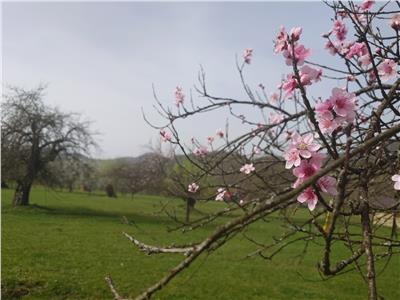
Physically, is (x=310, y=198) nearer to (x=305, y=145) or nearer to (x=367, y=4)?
(x=305, y=145)

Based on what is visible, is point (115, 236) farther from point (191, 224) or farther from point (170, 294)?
point (191, 224)

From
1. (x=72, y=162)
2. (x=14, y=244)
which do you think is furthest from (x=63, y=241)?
(x=72, y=162)

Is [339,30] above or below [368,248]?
above

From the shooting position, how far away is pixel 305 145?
4.51 feet

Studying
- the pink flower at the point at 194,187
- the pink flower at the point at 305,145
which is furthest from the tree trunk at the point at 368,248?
the pink flower at the point at 194,187

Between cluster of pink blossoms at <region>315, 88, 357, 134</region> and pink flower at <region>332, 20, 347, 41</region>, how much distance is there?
1883mm

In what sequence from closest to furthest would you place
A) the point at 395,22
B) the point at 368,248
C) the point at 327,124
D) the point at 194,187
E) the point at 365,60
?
the point at 368,248
the point at 327,124
the point at 395,22
the point at 365,60
the point at 194,187

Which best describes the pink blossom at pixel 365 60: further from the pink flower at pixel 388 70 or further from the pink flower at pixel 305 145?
the pink flower at pixel 305 145

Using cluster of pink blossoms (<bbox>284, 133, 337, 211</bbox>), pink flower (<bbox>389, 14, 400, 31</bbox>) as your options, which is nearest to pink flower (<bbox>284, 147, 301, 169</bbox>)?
cluster of pink blossoms (<bbox>284, 133, 337, 211</bbox>)

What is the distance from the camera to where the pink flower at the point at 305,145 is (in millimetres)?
1354

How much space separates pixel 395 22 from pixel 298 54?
77 centimetres

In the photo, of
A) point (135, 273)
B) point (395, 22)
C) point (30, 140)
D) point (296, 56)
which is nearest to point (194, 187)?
point (395, 22)

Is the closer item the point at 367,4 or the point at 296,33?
the point at 296,33

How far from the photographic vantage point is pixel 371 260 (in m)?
1.14
